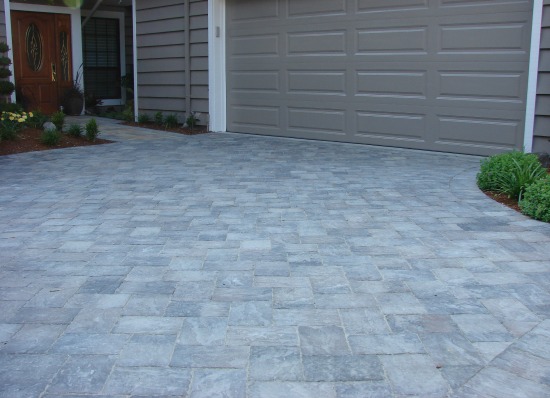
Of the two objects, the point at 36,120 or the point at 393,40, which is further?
the point at 36,120

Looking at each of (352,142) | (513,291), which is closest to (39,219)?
(513,291)

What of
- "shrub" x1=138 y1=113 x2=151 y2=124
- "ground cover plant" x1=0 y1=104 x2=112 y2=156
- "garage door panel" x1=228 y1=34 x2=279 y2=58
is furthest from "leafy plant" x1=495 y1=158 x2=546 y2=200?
"shrub" x1=138 y1=113 x2=151 y2=124

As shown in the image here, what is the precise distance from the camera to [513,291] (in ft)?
11.3

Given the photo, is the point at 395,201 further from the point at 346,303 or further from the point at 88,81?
the point at 88,81

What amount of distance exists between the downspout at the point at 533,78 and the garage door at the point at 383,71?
0.53ft

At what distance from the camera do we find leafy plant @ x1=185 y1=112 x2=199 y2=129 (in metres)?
11.1

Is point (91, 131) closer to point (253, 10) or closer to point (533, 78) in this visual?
point (253, 10)

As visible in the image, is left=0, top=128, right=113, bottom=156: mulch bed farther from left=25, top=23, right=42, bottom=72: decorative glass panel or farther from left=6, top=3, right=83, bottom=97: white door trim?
left=6, top=3, right=83, bottom=97: white door trim

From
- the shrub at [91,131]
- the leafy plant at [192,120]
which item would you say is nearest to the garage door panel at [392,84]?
the leafy plant at [192,120]

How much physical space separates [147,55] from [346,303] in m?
10.1

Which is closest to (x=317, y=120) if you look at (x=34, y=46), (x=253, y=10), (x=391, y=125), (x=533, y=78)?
(x=391, y=125)

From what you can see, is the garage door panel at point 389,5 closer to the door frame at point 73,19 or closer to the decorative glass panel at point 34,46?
the door frame at point 73,19

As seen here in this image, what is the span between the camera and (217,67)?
10.8 m

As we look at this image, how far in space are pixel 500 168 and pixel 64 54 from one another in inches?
427
